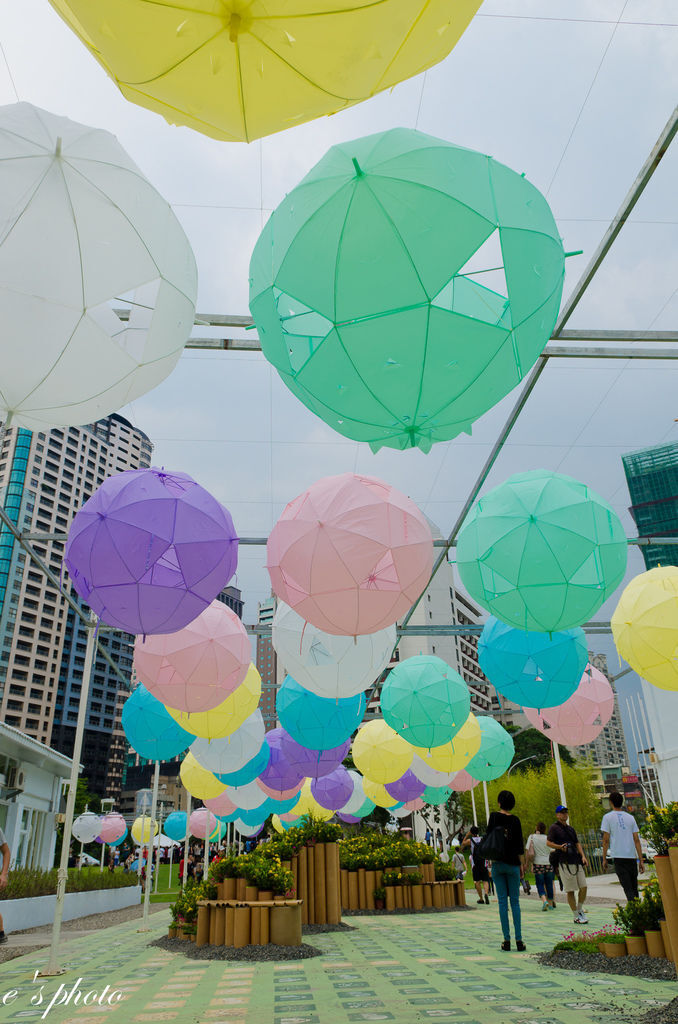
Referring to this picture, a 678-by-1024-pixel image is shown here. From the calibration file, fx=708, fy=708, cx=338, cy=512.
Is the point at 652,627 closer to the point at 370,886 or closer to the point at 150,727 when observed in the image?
the point at 150,727

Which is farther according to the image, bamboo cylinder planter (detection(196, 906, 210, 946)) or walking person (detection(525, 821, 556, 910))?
walking person (detection(525, 821, 556, 910))

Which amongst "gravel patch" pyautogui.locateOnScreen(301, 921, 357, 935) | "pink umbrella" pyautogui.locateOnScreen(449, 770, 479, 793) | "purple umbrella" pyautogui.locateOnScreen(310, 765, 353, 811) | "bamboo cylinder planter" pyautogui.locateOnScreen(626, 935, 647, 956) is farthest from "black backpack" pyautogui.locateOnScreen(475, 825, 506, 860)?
"purple umbrella" pyautogui.locateOnScreen(310, 765, 353, 811)

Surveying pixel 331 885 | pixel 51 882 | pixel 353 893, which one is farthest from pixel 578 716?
pixel 51 882

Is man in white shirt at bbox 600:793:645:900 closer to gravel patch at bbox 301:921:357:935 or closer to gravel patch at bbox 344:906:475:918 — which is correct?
gravel patch at bbox 301:921:357:935

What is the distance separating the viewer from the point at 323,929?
10.5 m

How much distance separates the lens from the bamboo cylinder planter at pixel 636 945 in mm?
5977

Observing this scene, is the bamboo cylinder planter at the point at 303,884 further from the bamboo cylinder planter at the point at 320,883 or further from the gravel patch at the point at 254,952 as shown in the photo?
the gravel patch at the point at 254,952

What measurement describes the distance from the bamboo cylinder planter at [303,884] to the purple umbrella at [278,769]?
181 centimetres

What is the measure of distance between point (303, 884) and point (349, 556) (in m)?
7.26

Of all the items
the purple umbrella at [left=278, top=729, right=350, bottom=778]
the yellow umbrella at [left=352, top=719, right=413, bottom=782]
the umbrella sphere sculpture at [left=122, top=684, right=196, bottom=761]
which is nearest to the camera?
the umbrella sphere sculpture at [left=122, top=684, right=196, bottom=761]

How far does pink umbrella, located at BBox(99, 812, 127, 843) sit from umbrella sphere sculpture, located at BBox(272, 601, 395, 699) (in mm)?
22850

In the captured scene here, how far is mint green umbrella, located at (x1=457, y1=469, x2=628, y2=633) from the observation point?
626cm

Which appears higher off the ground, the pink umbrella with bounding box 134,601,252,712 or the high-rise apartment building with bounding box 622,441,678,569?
the high-rise apartment building with bounding box 622,441,678,569

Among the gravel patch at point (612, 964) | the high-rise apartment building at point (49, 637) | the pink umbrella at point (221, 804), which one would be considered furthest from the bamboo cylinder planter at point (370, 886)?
the high-rise apartment building at point (49, 637)
